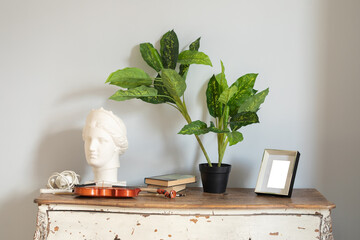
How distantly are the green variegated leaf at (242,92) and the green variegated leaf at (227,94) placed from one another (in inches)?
3.5

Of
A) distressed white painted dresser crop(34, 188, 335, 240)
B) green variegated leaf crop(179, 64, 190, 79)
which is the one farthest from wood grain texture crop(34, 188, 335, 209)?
green variegated leaf crop(179, 64, 190, 79)

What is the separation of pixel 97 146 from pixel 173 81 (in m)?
0.45

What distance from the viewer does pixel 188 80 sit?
201cm

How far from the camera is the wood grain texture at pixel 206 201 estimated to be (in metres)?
1.50

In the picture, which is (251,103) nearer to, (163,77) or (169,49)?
(163,77)

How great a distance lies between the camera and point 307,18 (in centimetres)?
198

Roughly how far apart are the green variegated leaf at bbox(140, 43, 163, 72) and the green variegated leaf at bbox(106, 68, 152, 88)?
10cm

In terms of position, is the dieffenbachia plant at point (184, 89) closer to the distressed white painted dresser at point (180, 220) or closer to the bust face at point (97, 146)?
the bust face at point (97, 146)

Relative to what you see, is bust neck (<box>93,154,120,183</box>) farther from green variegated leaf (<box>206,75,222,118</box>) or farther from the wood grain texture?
green variegated leaf (<box>206,75,222,118</box>)

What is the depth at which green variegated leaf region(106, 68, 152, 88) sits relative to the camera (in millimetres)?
1756
